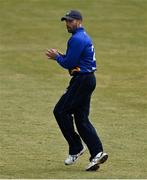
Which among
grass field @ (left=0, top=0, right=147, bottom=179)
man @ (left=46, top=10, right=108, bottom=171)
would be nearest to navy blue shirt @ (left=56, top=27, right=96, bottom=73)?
man @ (left=46, top=10, right=108, bottom=171)

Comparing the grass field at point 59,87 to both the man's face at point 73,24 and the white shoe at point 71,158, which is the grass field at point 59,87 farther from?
the man's face at point 73,24

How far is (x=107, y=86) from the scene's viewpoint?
18.8 meters

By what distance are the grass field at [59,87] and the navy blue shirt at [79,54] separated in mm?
1468

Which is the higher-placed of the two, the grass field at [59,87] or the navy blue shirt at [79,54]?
the navy blue shirt at [79,54]

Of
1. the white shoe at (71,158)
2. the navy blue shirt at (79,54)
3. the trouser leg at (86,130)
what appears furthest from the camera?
the white shoe at (71,158)

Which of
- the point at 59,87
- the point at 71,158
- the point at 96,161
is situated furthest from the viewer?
the point at 59,87

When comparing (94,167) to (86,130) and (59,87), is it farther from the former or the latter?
(59,87)

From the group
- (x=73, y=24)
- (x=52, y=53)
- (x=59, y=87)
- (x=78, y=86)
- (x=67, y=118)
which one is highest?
(x=73, y=24)

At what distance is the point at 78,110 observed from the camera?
9672mm

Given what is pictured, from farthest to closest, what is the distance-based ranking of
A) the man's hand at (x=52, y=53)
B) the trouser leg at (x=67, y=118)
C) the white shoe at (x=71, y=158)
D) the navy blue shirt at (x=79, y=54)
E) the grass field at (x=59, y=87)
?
the grass field at (x=59, y=87) < the white shoe at (x=71, y=158) < the trouser leg at (x=67, y=118) < the man's hand at (x=52, y=53) < the navy blue shirt at (x=79, y=54)

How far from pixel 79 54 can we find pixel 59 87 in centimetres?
900

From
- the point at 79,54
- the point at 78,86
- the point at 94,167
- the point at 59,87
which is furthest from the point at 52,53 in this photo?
the point at 59,87

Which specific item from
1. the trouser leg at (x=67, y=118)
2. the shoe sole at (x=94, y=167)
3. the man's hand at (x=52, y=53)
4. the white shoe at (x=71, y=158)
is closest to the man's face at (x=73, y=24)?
the man's hand at (x=52, y=53)

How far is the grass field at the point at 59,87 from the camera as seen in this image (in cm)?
1030
